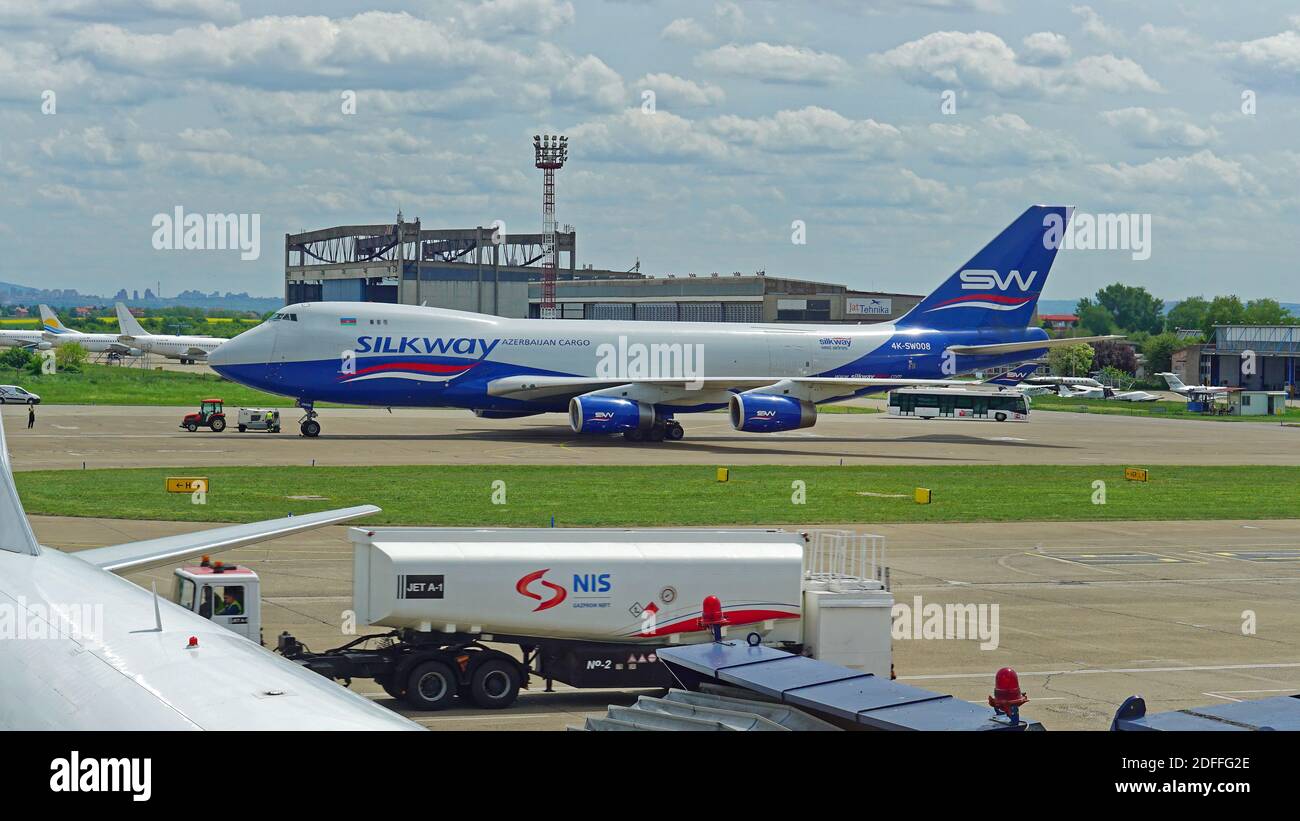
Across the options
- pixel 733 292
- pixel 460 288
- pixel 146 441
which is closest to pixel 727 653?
pixel 146 441

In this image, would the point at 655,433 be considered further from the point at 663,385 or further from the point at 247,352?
the point at 247,352

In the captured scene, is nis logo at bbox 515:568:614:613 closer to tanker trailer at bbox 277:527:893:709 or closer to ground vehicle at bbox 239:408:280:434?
tanker trailer at bbox 277:527:893:709

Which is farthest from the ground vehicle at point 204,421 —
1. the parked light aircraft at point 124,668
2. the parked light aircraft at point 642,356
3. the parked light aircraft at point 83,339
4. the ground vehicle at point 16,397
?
the parked light aircraft at point 83,339

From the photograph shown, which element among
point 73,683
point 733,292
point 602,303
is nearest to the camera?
point 73,683

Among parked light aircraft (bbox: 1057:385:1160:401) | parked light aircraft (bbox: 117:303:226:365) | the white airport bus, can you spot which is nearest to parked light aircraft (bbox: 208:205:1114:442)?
the white airport bus

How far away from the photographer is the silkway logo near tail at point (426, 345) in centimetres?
6366

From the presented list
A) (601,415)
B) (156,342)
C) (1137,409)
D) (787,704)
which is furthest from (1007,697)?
(156,342)

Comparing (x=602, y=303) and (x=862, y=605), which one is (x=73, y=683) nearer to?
(x=862, y=605)

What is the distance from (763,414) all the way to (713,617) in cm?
4937

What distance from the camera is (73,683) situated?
928 cm

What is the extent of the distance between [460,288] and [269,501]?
124 meters

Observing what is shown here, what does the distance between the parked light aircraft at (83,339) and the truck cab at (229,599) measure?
141 m

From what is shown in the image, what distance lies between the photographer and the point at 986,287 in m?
74.9

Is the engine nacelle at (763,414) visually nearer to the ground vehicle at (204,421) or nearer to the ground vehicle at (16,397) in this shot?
the ground vehicle at (204,421)
